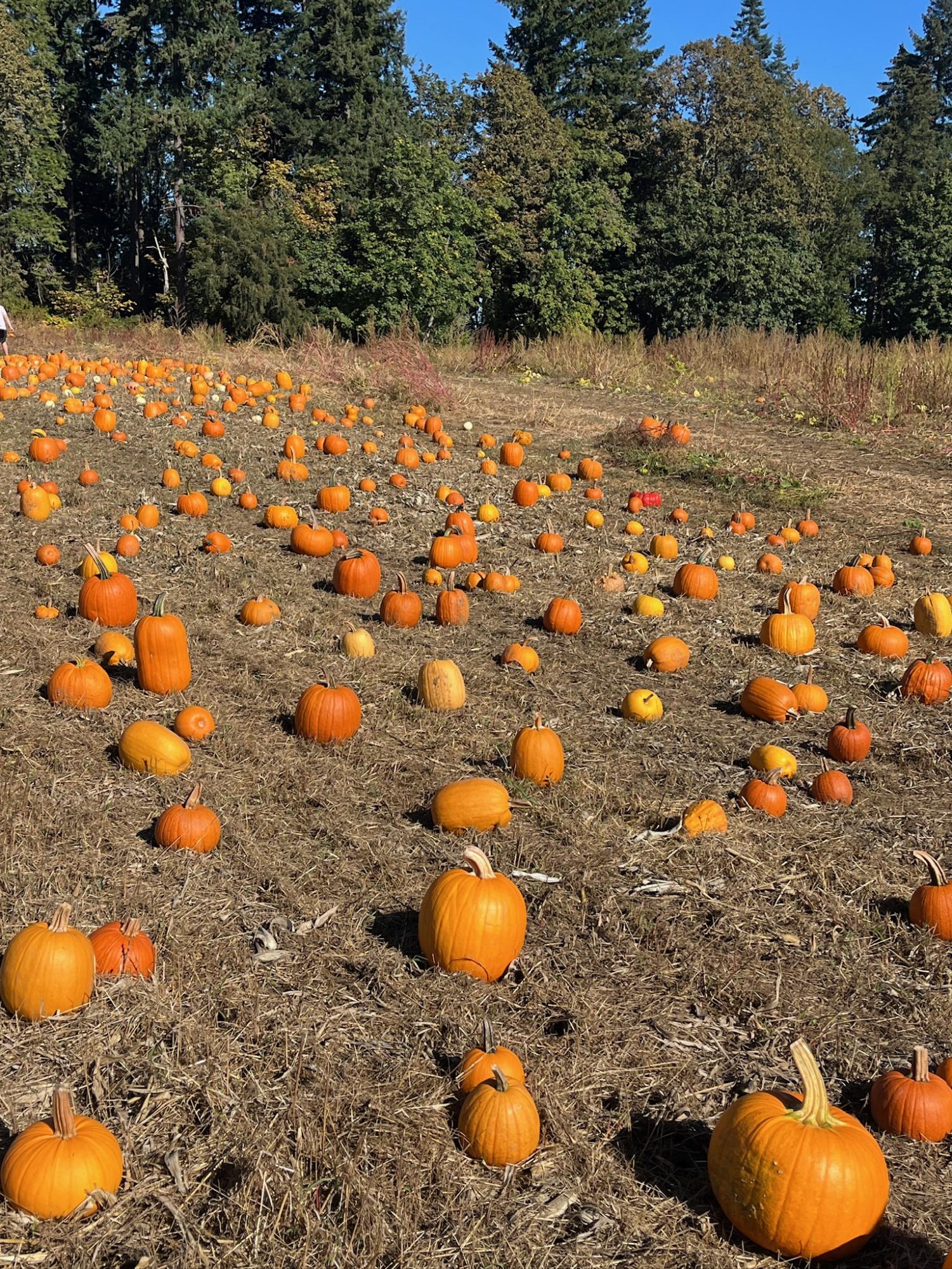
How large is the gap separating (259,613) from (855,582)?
4.64 m

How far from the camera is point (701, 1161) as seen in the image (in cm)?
277

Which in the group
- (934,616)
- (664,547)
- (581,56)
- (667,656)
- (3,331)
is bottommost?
(667,656)

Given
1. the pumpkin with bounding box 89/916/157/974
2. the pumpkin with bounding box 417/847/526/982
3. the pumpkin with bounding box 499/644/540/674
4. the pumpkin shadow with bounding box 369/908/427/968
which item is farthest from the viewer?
the pumpkin with bounding box 499/644/540/674

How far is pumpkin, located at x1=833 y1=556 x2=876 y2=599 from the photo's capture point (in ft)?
26.2

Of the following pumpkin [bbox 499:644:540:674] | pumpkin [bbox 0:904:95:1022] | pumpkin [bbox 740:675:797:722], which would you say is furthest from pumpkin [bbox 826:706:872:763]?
pumpkin [bbox 0:904:95:1022]

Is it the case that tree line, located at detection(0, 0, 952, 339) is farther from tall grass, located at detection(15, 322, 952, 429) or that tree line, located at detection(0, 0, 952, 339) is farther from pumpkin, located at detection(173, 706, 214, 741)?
pumpkin, located at detection(173, 706, 214, 741)

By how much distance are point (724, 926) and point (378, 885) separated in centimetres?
134

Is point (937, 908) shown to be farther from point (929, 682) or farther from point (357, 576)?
point (357, 576)

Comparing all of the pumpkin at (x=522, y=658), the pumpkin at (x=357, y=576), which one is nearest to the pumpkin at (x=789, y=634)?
the pumpkin at (x=522, y=658)

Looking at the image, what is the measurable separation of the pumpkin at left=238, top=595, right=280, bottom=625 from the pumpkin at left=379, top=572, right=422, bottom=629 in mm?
740

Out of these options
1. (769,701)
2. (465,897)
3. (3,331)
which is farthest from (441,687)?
(3,331)

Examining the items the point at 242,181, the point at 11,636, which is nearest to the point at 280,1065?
the point at 11,636

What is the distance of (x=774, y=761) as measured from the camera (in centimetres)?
496

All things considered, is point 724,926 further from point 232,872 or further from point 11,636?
point 11,636
